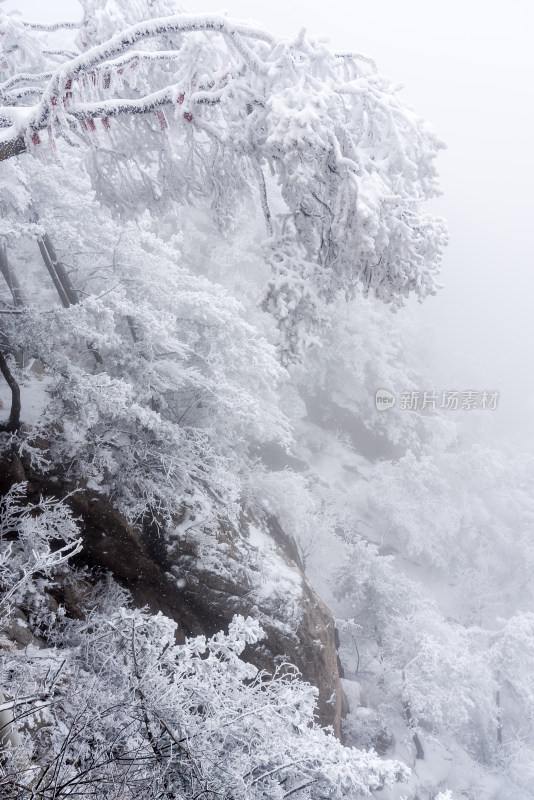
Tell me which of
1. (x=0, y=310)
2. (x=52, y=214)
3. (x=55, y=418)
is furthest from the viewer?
(x=52, y=214)

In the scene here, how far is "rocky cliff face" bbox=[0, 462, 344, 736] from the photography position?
27.0ft

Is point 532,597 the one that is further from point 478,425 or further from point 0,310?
point 0,310

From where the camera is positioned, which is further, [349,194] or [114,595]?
[114,595]

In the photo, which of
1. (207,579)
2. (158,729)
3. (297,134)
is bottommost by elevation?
(207,579)

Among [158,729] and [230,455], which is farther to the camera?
[230,455]

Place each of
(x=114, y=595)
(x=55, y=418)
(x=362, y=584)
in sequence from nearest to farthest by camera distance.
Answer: (x=114, y=595) < (x=55, y=418) < (x=362, y=584)

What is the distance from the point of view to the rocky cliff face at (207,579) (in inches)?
324

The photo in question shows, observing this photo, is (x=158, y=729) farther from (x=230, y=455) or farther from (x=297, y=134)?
(x=230, y=455)

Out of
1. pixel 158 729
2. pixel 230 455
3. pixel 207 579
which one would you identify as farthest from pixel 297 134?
pixel 230 455

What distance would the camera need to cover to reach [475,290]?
52.2 metres

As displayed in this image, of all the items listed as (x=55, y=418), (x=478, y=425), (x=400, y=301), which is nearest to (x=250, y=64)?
(x=400, y=301)

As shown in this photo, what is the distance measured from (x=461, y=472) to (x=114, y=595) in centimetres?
1952

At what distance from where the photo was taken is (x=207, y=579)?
9.00 meters

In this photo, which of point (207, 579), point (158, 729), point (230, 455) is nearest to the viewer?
point (158, 729)
